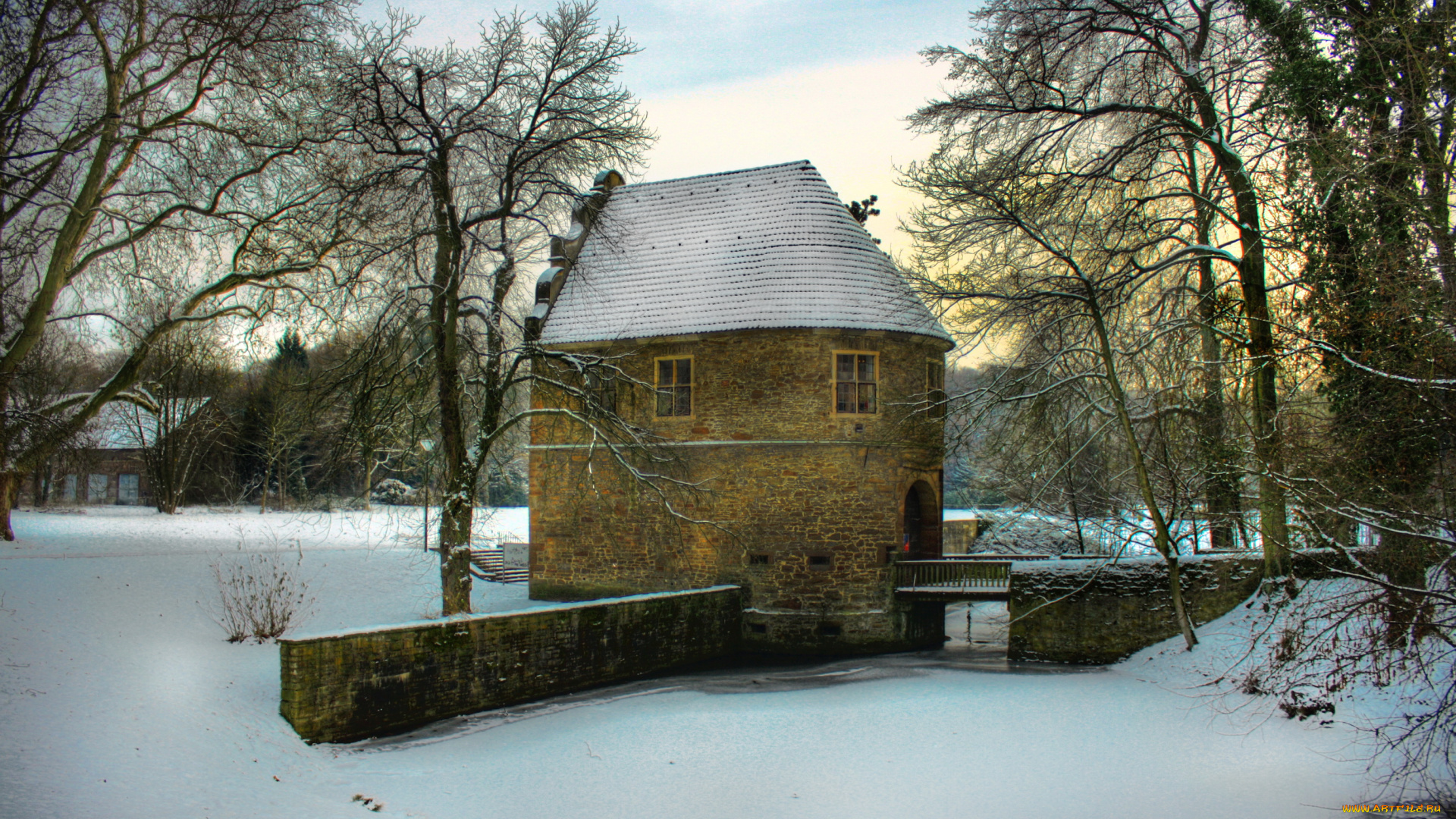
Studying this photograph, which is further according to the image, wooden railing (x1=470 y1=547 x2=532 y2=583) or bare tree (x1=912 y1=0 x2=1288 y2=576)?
wooden railing (x1=470 y1=547 x2=532 y2=583)

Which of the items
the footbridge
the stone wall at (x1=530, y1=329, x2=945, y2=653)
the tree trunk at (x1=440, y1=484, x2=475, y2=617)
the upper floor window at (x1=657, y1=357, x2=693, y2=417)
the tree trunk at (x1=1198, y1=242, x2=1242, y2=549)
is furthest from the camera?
the upper floor window at (x1=657, y1=357, x2=693, y2=417)

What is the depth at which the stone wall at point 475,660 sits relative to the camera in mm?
11430

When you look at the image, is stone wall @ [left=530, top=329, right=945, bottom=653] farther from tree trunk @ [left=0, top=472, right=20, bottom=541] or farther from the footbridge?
tree trunk @ [left=0, top=472, right=20, bottom=541]

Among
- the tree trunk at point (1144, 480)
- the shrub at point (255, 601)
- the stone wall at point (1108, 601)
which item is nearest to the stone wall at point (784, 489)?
the stone wall at point (1108, 601)

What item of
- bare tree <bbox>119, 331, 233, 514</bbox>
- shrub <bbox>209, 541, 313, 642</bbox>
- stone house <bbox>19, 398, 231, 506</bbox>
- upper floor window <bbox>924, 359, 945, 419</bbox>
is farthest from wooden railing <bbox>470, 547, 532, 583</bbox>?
stone house <bbox>19, 398, 231, 506</bbox>

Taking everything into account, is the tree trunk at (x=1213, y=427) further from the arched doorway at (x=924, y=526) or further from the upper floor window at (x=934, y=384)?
the arched doorway at (x=924, y=526)

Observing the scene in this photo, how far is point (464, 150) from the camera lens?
16109 millimetres

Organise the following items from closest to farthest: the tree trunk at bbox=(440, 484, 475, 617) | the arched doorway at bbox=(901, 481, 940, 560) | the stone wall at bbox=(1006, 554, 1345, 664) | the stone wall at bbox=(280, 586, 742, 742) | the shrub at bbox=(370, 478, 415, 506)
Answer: the stone wall at bbox=(280, 586, 742, 742) < the tree trunk at bbox=(440, 484, 475, 617) < the stone wall at bbox=(1006, 554, 1345, 664) < the arched doorway at bbox=(901, 481, 940, 560) < the shrub at bbox=(370, 478, 415, 506)

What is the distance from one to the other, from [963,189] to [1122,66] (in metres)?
4.04

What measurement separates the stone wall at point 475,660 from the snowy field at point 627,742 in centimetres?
33

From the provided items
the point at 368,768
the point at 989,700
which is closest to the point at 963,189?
the point at 989,700

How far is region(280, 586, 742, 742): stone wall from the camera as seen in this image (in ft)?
37.5

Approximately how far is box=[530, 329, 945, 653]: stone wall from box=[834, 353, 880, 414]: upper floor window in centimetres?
19

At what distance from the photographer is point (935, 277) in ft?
57.3
